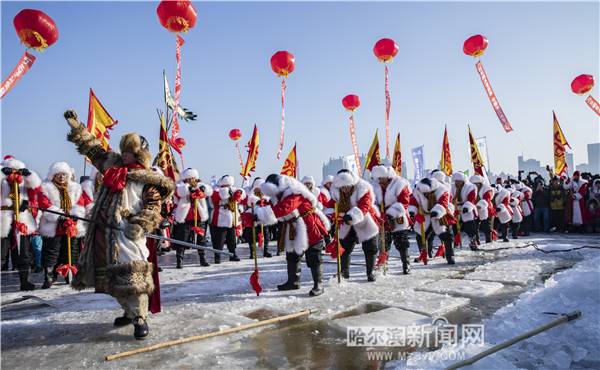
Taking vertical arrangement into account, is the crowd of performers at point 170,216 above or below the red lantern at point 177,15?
below

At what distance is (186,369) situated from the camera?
2.88m

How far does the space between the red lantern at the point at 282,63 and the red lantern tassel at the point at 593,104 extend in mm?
10571

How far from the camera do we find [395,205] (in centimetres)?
695

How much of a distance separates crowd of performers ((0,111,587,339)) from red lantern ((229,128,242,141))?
8.43m

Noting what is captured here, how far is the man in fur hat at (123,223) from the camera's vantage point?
356 centimetres

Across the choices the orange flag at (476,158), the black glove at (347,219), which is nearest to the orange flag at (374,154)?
the black glove at (347,219)

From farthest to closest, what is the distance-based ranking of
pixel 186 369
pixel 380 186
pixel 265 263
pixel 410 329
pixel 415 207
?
pixel 265 263, pixel 415 207, pixel 380 186, pixel 410 329, pixel 186 369

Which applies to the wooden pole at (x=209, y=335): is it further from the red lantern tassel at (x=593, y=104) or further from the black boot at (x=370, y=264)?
the red lantern tassel at (x=593, y=104)

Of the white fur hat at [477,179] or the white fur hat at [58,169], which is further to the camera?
the white fur hat at [477,179]

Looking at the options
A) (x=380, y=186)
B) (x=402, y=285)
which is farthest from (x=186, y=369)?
(x=380, y=186)

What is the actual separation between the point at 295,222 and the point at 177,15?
489 centimetres

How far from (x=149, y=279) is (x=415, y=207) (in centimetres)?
568

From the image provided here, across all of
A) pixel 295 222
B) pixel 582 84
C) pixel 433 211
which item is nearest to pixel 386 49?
pixel 433 211

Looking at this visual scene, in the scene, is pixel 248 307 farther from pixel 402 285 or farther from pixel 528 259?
pixel 528 259
